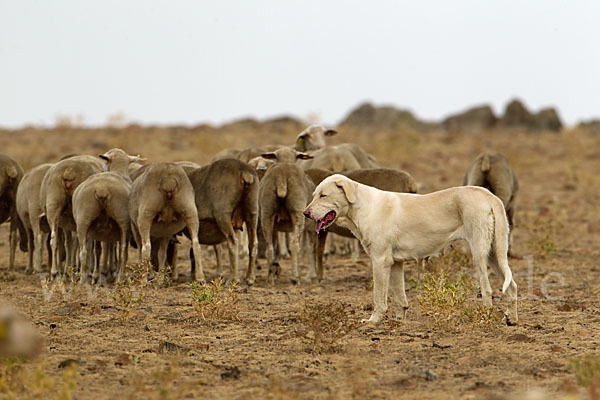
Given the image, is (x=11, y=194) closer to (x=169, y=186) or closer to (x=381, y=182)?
(x=169, y=186)

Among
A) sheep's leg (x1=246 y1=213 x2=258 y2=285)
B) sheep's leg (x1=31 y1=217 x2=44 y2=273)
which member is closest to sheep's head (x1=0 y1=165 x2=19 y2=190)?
sheep's leg (x1=31 y1=217 x2=44 y2=273)

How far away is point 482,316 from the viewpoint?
8344 mm

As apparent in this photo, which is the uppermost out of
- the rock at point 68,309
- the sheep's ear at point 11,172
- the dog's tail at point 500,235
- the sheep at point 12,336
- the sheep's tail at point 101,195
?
the sheep's ear at point 11,172

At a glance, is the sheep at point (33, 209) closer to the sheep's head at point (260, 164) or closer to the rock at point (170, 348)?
the sheep's head at point (260, 164)

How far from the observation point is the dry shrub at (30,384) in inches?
211

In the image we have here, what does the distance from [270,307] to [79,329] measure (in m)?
2.62

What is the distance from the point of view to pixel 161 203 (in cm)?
1080

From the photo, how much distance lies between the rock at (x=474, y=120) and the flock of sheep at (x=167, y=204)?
32.0 m

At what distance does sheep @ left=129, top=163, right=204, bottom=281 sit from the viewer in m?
10.8

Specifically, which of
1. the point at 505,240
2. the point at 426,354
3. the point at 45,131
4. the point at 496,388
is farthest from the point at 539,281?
the point at 45,131

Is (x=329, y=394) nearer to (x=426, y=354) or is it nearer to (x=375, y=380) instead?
(x=375, y=380)

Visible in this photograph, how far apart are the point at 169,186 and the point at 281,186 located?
1.73 m

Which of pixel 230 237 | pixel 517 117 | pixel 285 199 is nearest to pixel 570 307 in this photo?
pixel 285 199

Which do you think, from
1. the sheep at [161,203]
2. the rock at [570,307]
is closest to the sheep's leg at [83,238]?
the sheep at [161,203]
